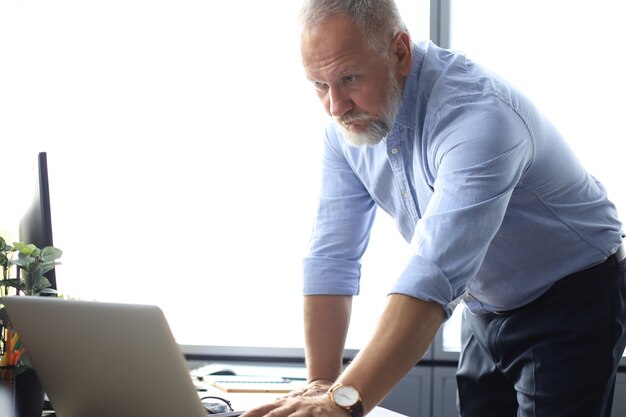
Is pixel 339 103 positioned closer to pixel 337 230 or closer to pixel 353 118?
pixel 353 118

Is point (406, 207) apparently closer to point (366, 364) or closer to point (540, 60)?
point (366, 364)

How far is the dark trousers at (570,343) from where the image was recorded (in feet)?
5.43

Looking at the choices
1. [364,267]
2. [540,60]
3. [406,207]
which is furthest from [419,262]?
[540,60]

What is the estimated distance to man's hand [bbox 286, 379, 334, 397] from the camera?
4.69ft

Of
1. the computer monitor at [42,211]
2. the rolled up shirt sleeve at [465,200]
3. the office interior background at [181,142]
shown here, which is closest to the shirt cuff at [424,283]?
the rolled up shirt sleeve at [465,200]

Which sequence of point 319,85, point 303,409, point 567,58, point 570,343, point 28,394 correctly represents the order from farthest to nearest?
point 567,58, point 570,343, point 319,85, point 28,394, point 303,409

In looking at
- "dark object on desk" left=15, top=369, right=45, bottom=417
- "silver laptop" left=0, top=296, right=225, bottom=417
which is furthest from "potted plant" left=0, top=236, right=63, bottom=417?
"silver laptop" left=0, top=296, right=225, bottom=417

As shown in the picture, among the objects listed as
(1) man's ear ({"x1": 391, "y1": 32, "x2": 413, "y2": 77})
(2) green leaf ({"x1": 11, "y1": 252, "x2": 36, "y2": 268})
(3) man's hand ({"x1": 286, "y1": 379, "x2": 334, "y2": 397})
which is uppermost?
(1) man's ear ({"x1": 391, "y1": 32, "x2": 413, "y2": 77})

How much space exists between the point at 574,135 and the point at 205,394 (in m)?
1.97

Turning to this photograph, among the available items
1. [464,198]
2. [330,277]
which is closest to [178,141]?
[330,277]

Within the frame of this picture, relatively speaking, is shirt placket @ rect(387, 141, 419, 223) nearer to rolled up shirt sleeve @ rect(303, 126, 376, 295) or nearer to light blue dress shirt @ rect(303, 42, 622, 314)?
light blue dress shirt @ rect(303, 42, 622, 314)

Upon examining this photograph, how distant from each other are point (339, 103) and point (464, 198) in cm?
36

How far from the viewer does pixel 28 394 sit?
1449 millimetres

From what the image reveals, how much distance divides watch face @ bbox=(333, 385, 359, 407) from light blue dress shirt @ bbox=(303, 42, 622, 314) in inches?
7.4
